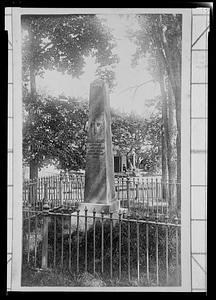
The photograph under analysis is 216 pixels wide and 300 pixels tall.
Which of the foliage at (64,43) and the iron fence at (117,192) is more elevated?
the foliage at (64,43)

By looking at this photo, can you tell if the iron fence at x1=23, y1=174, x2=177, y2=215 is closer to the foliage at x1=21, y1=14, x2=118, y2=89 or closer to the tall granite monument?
the tall granite monument

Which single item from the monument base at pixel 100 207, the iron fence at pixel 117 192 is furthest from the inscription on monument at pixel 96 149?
the monument base at pixel 100 207

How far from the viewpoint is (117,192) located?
91.1 inches

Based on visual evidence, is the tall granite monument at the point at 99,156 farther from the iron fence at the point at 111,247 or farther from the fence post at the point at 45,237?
the fence post at the point at 45,237

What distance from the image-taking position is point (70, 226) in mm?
2314

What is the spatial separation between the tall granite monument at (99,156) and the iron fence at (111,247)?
87 mm

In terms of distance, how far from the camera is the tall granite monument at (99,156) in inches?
89.7

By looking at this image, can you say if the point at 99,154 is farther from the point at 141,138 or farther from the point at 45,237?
the point at 45,237

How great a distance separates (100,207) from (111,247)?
0.91ft

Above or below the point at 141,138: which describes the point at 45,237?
below

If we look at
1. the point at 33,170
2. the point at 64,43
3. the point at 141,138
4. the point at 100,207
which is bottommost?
the point at 100,207

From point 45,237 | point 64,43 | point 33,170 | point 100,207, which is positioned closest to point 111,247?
point 100,207
